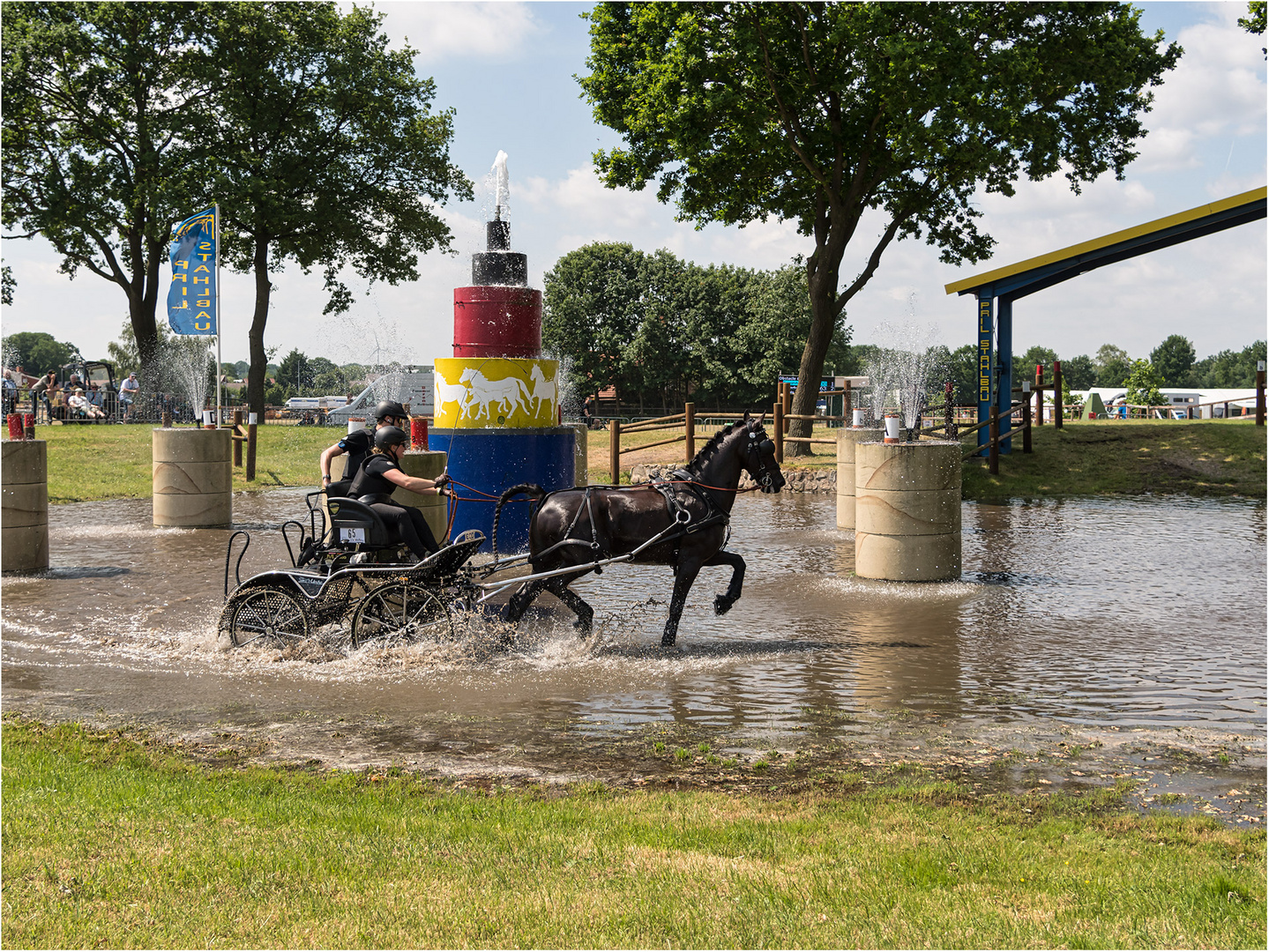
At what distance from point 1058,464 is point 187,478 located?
18839 mm

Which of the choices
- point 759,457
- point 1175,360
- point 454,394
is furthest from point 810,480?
point 1175,360

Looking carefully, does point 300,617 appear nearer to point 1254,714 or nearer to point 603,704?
point 603,704

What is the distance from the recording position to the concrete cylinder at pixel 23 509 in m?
13.8

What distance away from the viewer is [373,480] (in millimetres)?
9594

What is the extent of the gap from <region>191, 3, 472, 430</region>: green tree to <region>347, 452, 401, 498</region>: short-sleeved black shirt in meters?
33.2

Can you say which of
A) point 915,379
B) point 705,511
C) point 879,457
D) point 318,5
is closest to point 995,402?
point 915,379

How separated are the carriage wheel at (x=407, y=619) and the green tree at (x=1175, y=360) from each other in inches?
6975

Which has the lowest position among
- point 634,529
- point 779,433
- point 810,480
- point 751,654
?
point 751,654

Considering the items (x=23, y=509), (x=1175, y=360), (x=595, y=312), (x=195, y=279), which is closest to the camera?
(x=23, y=509)

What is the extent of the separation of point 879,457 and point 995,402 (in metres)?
14.7

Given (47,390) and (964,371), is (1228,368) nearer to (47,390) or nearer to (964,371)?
(964,371)

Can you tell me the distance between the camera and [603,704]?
8.00 metres

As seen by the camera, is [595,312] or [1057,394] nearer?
[1057,394]

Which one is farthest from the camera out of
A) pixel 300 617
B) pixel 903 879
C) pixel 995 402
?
pixel 995 402
